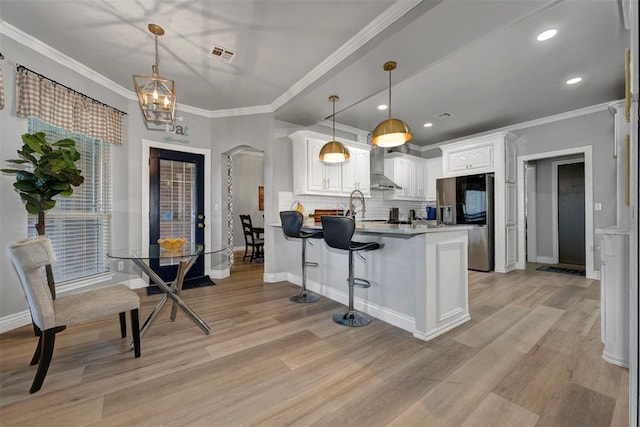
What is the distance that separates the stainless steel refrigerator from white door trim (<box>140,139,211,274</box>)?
14.4ft

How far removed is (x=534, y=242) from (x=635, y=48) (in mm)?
6465

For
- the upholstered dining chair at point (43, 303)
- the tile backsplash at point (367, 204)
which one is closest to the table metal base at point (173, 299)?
the upholstered dining chair at point (43, 303)

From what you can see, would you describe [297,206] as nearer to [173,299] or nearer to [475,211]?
[173,299]

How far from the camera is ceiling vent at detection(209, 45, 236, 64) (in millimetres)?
2857

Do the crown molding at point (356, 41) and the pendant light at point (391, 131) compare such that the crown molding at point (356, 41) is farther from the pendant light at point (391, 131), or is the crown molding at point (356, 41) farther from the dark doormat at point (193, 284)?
the dark doormat at point (193, 284)

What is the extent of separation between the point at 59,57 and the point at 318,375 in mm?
4114

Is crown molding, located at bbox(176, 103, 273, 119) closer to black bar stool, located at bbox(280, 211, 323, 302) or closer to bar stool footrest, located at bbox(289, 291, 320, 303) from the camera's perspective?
black bar stool, located at bbox(280, 211, 323, 302)

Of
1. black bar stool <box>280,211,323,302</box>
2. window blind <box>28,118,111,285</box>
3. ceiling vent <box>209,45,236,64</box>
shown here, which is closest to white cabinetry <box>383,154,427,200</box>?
black bar stool <box>280,211,323,302</box>

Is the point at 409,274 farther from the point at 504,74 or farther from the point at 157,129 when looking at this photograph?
the point at 157,129

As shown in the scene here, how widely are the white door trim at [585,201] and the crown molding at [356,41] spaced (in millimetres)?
4231

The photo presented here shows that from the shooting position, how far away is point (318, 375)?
186 cm

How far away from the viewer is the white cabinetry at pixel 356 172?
4.91 metres

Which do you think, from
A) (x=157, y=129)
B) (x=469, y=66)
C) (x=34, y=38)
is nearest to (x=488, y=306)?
(x=469, y=66)

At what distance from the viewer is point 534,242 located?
5.95 m
